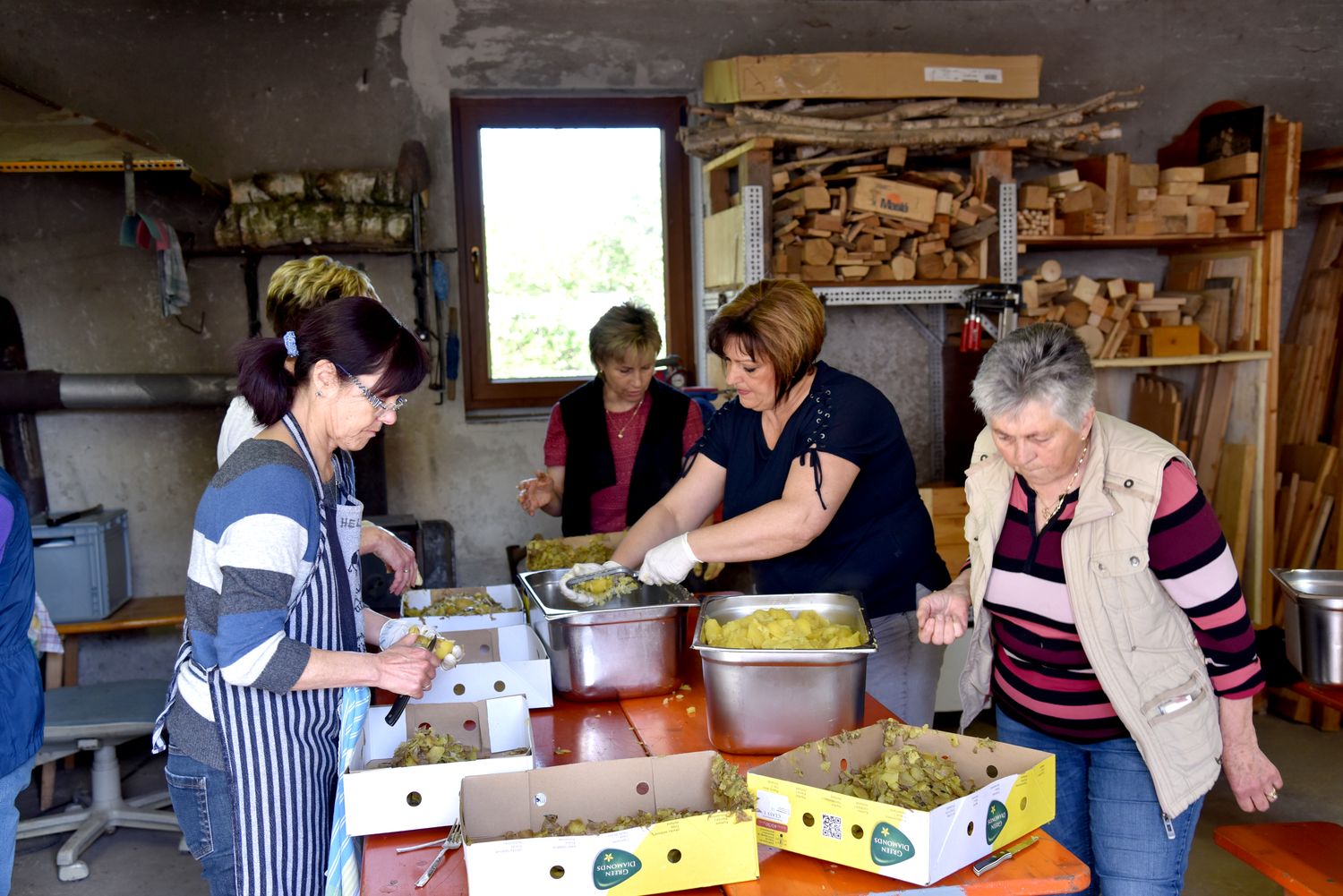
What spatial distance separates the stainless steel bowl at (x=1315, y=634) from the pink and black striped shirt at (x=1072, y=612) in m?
0.43

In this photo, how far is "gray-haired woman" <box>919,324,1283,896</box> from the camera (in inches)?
82.3

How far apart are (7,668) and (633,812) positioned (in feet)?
4.87

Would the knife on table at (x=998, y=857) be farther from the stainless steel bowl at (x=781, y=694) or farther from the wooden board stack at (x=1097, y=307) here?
the wooden board stack at (x=1097, y=307)

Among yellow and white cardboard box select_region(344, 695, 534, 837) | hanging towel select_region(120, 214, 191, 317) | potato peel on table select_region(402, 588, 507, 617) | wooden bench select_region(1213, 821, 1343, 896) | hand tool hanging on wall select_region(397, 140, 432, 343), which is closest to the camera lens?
yellow and white cardboard box select_region(344, 695, 534, 837)

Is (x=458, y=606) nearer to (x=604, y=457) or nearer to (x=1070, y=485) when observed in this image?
(x=604, y=457)

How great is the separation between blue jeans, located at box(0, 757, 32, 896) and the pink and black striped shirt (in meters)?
2.12

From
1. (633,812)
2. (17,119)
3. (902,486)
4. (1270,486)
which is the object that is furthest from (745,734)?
(1270,486)

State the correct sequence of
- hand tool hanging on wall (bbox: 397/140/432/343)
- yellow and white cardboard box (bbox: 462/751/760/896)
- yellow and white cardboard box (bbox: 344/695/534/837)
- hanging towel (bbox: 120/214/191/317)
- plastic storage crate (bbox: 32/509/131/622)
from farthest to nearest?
hand tool hanging on wall (bbox: 397/140/432/343), plastic storage crate (bbox: 32/509/131/622), hanging towel (bbox: 120/214/191/317), yellow and white cardboard box (bbox: 344/695/534/837), yellow and white cardboard box (bbox: 462/751/760/896)

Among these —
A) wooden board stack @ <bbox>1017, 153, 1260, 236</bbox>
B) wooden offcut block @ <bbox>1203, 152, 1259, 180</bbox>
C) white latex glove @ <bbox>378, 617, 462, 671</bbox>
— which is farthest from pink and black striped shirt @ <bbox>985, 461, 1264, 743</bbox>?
wooden offcut block @ <bbox>1203, 152, 1259, 180</bbox>

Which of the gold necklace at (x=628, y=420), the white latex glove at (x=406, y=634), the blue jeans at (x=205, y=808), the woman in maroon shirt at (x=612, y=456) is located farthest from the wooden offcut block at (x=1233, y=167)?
the blue jeans at (x=205, y=808)

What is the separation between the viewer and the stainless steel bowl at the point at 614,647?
2.42m

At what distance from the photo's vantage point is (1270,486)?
514cm

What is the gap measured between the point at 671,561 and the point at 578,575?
279 millimetres

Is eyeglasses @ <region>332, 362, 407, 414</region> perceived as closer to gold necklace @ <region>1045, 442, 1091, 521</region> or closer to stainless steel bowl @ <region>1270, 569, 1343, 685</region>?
gold necklace @ <region>1045, 442, 1091, 521</region>
